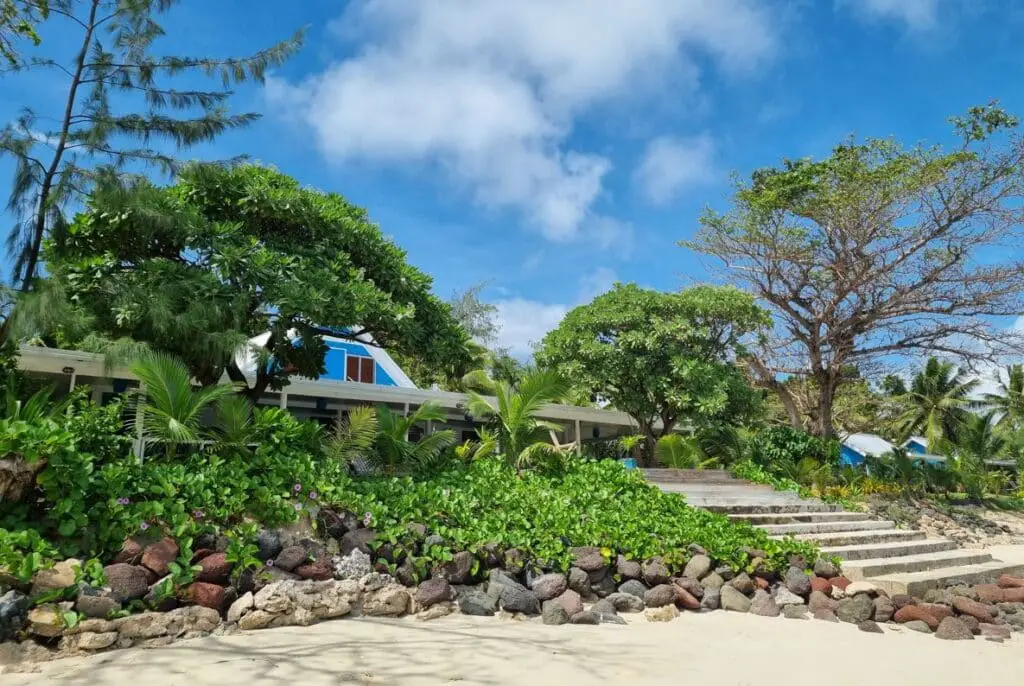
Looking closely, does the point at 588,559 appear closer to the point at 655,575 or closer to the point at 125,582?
the point at 655,575

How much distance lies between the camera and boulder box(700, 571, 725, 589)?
7586mm

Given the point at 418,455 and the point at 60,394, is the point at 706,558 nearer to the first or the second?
the point at 418,455

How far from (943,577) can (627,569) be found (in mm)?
4576

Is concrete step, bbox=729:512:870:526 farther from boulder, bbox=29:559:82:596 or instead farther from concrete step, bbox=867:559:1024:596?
boulder, bbox=29:559:82:596

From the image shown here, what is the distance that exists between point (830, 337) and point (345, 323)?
1450 centimetres

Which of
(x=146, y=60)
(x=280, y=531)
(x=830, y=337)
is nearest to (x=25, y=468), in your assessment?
(x=280, y=531)

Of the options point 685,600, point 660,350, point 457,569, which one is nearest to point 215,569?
point 457,569

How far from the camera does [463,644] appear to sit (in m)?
5.29

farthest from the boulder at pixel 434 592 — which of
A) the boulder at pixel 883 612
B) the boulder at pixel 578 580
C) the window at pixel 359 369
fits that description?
the window at pixel 359 369

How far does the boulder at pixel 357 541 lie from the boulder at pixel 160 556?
63.8 inches

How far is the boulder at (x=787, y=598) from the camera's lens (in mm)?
7535

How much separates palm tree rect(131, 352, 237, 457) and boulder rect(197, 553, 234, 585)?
1.78m

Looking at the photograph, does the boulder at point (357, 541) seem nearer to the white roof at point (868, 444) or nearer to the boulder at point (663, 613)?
the boulder at point (663, 613)

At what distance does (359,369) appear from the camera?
1839cm
